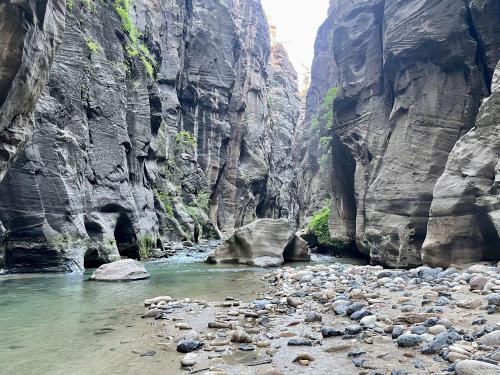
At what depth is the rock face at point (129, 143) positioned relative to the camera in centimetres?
1580

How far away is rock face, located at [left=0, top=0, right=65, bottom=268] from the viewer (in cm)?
960

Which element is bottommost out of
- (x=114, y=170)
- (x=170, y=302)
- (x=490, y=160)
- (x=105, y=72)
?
(x=170, y=302)

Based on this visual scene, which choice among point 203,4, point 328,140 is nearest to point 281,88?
point 203,4

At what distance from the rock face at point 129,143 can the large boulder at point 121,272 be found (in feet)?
11.4

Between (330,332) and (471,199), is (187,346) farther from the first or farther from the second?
(471,199)

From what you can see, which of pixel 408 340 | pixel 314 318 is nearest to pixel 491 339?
pixel 408 340

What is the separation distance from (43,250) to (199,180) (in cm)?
2752

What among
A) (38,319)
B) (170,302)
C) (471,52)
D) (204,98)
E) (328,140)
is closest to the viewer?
(38,319)

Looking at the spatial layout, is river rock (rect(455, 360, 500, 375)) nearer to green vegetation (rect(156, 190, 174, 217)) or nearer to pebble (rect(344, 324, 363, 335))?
pebble (rect(344, 324, 363, 335))

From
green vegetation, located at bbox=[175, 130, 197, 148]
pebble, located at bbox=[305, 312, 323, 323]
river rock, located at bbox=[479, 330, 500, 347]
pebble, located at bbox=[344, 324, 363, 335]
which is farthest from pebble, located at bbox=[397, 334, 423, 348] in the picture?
green vegetation, located at bbox=[175, 130, 197, 148]

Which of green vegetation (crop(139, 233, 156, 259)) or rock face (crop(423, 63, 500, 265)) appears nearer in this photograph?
rock face (crop(423, 63, 500, 265))

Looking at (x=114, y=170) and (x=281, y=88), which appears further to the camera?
(x=281, y=88)

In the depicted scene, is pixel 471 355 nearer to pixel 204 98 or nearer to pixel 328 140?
pixel 328 140

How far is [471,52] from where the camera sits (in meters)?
15.2
